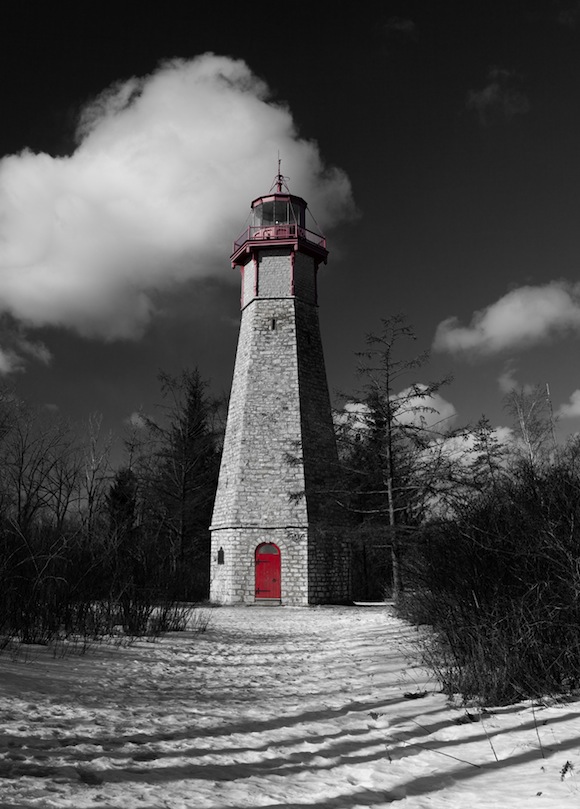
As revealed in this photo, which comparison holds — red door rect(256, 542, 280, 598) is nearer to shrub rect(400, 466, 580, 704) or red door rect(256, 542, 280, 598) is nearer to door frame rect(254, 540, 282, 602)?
door frame rect(254, 540, 282, 602)

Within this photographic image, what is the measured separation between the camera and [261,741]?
412cm

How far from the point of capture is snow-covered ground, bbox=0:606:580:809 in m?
3.04

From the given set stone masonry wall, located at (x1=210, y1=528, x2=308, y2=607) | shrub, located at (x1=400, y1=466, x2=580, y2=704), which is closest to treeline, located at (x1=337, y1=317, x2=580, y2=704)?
shrub, located at (x1=400, y1=466, x2=580, y2=704)

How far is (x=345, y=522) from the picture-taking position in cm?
2155

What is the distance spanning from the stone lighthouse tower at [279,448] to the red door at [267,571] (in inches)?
1.3

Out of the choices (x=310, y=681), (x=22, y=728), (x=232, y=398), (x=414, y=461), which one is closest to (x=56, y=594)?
(x=310, y=681)

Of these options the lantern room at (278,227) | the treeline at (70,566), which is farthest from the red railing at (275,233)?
the treeline at (70,566)

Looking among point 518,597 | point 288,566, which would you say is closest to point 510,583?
point 518,597

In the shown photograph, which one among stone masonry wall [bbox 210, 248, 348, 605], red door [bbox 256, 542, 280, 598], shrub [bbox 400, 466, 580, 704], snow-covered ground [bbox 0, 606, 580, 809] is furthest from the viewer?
stone masonry wall [bbox 210, 248, 348, 605]

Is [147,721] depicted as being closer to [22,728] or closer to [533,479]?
[22,728]

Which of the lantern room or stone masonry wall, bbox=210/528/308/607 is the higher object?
the lantern room

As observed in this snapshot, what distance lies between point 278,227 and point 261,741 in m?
21.7

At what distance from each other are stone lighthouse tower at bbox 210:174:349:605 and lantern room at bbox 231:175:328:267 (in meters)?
0.06

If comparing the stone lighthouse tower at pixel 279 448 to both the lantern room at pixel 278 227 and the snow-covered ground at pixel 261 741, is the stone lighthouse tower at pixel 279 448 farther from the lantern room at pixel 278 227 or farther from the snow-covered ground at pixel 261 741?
the snow-covered ground at pixel 261 741
